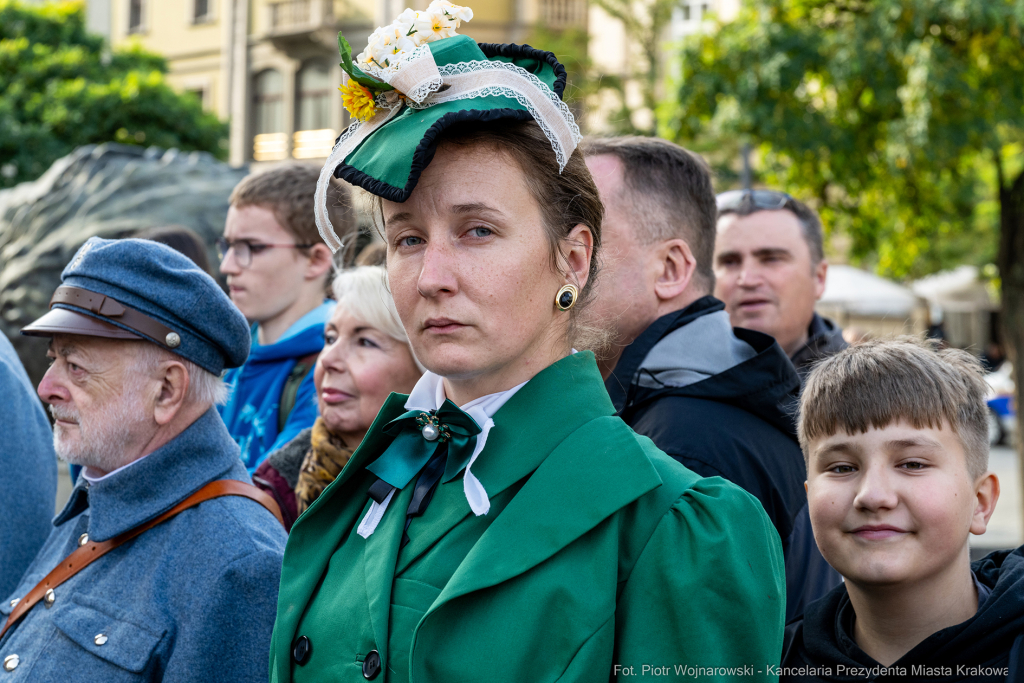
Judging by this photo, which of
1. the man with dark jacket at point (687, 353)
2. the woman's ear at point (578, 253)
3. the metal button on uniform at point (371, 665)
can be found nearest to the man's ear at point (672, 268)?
the man with dark jacket at point (687, 353)

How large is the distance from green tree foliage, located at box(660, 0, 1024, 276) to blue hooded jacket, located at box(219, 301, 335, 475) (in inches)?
184

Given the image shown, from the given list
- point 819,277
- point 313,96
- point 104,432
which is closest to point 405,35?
point 104,432

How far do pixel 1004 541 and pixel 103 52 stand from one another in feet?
52.3

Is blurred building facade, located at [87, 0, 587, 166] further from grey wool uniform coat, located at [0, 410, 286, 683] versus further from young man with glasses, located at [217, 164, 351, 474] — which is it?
grey wool uniform coat, located at [0, 410, 286, 683]

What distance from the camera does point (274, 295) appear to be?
12.9 ft

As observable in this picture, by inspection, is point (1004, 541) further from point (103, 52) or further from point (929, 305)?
point (929, 305)

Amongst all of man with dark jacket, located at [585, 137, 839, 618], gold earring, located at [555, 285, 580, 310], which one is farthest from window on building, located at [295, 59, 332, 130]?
gold earring, located at [555, 285, 580, 310]

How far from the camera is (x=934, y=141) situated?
6.79 metres

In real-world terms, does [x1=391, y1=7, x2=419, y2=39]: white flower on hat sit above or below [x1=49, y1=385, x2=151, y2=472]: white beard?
above

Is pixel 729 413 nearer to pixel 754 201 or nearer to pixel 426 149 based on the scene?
pixel 426 149

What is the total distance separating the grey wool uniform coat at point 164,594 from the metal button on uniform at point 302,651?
18.4 inches

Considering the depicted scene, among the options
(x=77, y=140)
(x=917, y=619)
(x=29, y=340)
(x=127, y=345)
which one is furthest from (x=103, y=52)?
(x=917, y=619)

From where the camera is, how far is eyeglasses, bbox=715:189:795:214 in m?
4.23

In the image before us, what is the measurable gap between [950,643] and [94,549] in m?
1.92
